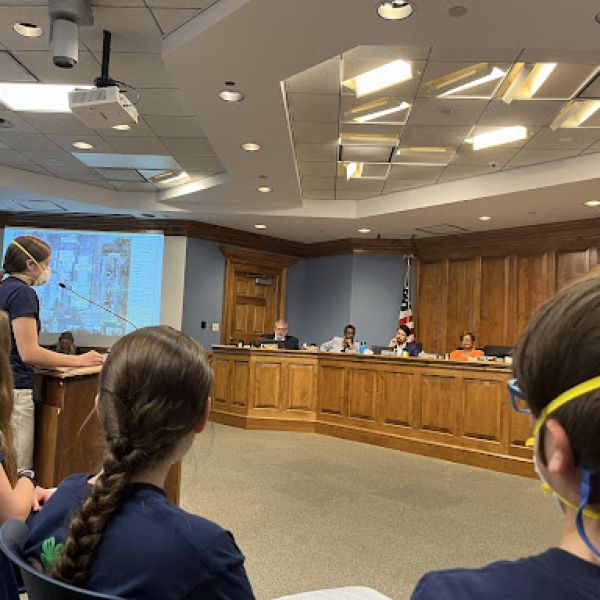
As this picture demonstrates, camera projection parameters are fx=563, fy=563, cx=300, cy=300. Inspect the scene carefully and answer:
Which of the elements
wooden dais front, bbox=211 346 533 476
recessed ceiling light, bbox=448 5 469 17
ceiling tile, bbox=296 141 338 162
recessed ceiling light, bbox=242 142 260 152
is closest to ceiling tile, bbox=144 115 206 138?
recessed ceiling light, bbox=242 142 260 152

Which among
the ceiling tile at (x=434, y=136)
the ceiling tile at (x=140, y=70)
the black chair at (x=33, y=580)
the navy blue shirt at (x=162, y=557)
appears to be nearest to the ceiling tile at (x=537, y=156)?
the ceiling tile at (x=434, y=136)

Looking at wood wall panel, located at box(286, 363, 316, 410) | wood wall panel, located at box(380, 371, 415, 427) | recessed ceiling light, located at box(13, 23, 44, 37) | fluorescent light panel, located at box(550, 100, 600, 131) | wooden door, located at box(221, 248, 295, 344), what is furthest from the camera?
wooden door, located at box(221, 248, 295, 344)

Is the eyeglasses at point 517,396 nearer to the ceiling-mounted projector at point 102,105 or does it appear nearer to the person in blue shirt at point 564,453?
the person in blue shirt at point 564,453

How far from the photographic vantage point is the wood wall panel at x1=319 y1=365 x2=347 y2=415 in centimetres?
682

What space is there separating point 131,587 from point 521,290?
7.93m

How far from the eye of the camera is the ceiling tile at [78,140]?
223 inches

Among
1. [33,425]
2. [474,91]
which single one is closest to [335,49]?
[474,91]

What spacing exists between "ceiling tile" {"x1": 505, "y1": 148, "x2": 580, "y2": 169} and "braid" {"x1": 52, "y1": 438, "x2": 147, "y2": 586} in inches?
214

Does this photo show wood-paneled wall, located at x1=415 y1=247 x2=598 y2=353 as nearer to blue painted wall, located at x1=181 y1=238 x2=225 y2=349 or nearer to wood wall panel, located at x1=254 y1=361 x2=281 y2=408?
wood wall panel, located at x1=254 y1=361 x2=281 y2=408

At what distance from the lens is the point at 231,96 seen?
4.14 m

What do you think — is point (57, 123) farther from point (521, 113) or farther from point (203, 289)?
point (521, 113)

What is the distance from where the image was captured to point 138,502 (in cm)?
92

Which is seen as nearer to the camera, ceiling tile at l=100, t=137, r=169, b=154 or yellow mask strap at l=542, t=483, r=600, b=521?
yellow mask strap at l=542, t=483, r=600, b=521

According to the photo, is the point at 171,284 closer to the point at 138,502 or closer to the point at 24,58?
the point at 24,58
